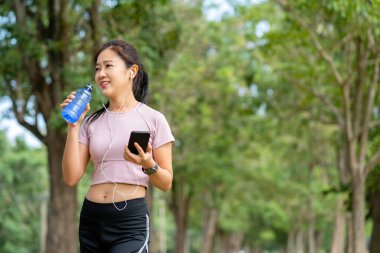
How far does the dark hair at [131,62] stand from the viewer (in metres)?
3.84

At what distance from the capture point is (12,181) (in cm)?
4316

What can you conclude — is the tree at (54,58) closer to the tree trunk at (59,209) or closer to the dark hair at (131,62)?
the tree trunk at (59,209)

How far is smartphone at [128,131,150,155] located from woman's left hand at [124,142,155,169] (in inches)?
0.7

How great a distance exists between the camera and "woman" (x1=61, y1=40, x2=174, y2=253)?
3.67 metres

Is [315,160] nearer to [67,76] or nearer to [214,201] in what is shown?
[214,201]

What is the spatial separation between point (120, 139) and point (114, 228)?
0.43 m

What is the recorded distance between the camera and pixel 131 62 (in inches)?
152

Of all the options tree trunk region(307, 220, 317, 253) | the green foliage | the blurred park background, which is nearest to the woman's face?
the blurred park background

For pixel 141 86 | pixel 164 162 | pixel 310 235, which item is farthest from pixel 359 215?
pixel 310 235

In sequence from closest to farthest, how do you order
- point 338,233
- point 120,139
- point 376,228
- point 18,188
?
point 120,139
point 376,228
point 338,233
point 18,188

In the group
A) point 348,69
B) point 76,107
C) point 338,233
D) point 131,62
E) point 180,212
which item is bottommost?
point 338,233

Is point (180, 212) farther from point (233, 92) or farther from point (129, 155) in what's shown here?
point (129, 155)

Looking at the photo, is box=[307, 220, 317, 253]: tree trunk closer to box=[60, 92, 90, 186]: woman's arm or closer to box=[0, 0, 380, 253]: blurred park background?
box=[0, 0, 380, 253]: blurred park background

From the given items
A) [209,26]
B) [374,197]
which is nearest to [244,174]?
[209,26]
